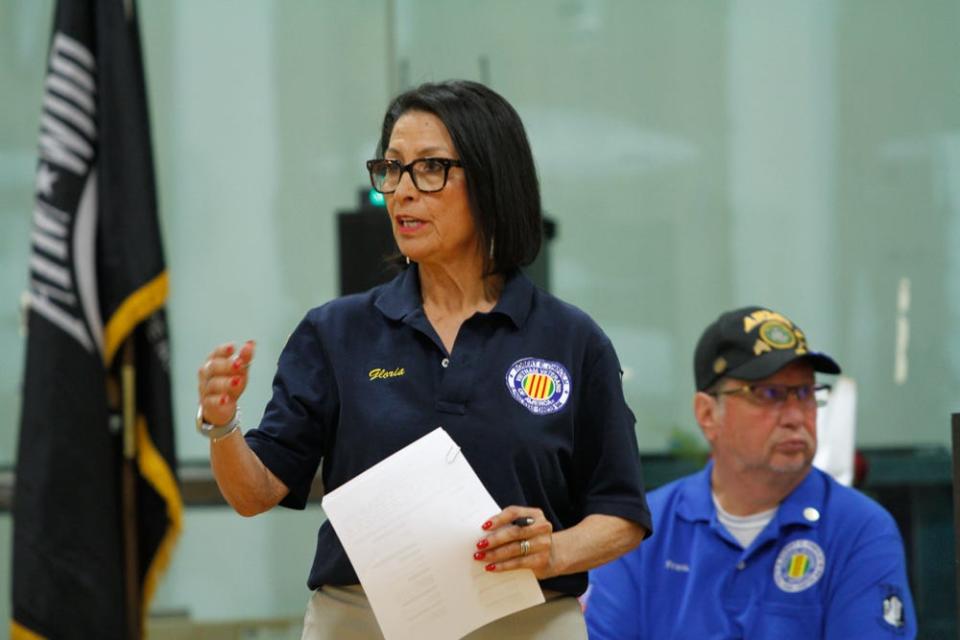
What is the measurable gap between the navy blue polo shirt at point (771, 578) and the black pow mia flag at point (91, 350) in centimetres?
190

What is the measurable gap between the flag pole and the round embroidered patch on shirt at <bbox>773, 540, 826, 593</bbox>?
2.27 metres

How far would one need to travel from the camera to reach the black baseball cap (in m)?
2.71

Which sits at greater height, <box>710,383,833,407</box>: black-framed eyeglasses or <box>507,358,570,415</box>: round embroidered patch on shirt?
<box>507,358,570,415</box>: round embroidered patch on shirt

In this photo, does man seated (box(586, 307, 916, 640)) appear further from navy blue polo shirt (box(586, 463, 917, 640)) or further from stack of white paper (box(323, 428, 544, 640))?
stack of white paper (box(323, 428, 544, 640))

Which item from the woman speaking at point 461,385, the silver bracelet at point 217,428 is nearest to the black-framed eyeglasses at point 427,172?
the woman speaking at point 461,385

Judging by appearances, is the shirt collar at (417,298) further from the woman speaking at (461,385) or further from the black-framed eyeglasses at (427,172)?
the black-framed eyeglasses at (427,172)

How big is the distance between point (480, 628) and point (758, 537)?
1045 mm

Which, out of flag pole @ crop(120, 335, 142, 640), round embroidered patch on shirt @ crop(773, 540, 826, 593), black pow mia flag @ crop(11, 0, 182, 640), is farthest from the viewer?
flag pole @ crop(120, 335, 142, 640)

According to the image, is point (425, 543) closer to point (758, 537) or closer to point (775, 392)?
point (758, 537)

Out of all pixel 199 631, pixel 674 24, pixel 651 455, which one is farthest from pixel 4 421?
pixel 674 24

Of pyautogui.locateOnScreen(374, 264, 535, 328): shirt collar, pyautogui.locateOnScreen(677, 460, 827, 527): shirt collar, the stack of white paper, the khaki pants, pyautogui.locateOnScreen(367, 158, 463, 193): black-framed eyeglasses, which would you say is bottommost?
pyautogui.locateOnScreen(677, 460, 827, 527): shirt collar

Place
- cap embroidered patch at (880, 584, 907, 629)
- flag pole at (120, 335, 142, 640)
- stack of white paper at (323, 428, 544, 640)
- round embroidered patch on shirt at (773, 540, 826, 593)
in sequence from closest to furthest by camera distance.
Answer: stack of white paper at (323, 428, 544, 640) → cap embroidered patch at (880, 584, 907, 629) → round embroidered patch on shirt at (773, 540, 826, 593) → flag pole at (120, 335, 142, 640)

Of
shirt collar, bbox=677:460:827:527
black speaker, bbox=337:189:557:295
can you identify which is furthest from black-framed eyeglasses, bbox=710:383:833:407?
black speaker, bbox=337:189:557:295

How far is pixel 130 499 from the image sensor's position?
13.6 feet
